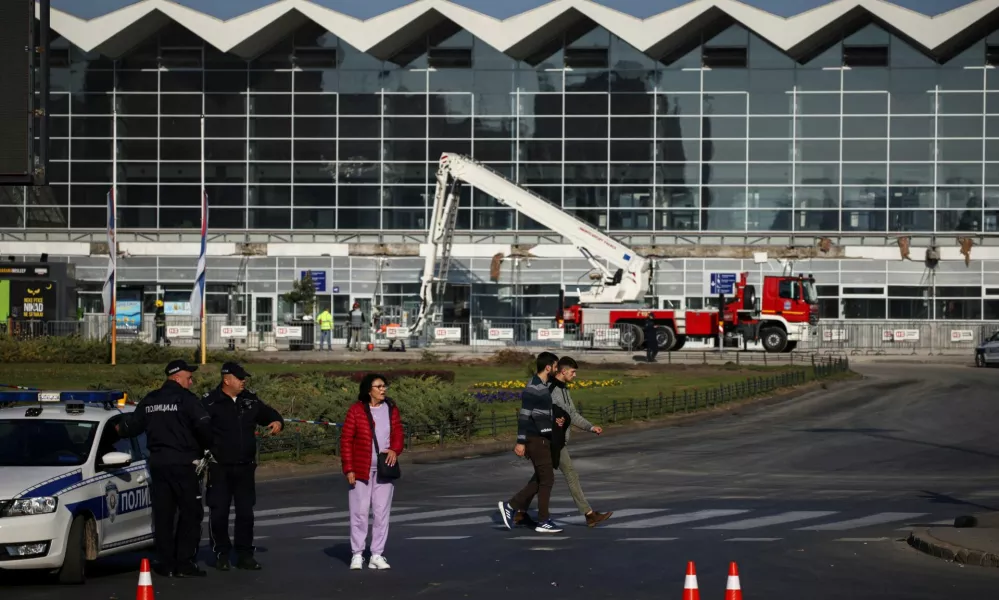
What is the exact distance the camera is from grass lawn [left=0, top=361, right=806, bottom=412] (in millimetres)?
38406

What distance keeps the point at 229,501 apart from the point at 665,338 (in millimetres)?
49156

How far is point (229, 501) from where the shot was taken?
13.8 meters

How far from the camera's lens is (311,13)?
73500 millimetres

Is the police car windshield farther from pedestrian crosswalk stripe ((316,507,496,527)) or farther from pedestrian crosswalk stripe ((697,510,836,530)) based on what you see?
pedestrian crosswalk stripe ((697,510,836,530))

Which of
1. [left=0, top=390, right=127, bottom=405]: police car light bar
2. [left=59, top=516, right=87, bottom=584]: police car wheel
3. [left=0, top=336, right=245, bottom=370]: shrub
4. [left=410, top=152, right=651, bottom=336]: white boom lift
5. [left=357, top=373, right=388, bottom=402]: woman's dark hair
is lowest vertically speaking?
[left=59, top=516, right=87, bottom=584]: police car wheel

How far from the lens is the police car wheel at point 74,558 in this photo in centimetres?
1302

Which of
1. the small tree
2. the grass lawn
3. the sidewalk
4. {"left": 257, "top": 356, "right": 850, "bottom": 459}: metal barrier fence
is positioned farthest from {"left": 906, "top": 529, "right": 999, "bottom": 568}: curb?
the small tree

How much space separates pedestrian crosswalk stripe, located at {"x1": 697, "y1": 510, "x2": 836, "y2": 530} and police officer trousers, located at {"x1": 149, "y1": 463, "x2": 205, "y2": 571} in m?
6.29

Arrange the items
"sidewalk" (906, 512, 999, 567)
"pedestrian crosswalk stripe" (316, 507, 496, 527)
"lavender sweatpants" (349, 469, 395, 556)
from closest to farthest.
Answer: "lavender sweatpants" (349, 469, 395, 556) < "sidewalk" (906, 512, 999, 567) < "pedestrian crosswalk stripe" (316, 507, 496, 527)

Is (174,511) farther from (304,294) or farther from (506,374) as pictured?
(304,294)

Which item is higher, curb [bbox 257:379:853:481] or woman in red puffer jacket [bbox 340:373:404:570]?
woman in red puffer jacket [bbox 340:373:404:570]

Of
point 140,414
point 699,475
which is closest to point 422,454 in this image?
point 699,475

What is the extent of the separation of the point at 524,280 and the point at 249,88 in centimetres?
1645

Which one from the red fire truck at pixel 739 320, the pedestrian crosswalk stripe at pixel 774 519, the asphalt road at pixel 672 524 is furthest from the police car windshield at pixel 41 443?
the red fire truck at pixel 739 320
